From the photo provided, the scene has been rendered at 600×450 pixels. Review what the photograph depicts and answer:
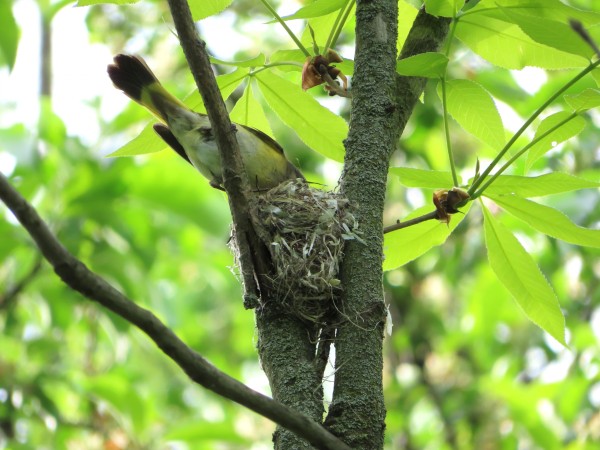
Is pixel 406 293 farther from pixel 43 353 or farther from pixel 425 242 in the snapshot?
pixel 425 242

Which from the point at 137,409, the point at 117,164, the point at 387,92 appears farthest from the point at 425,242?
the point at 137,409

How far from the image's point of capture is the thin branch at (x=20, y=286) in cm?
409

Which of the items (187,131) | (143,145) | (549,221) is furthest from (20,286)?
(549,221)

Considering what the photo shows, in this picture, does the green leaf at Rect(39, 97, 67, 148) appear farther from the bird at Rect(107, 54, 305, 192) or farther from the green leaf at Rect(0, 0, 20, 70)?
the green leaf at Rect(0, 0, 20, 70)

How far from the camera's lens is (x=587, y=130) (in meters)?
4.38

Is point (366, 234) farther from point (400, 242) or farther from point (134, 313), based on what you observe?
point (134, 313)

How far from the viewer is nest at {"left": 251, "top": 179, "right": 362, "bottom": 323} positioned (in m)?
2.18

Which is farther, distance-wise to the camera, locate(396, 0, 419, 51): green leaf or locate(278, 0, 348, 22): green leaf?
locate(396, 0, 419, 51): green leaf

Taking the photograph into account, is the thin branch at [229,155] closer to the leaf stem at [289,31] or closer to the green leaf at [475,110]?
the leaf stem at [289,31]

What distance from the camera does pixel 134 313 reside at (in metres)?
1.28

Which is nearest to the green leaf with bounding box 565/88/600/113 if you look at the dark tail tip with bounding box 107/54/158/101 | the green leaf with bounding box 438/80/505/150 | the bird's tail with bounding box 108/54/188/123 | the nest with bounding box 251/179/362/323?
the green leaf with bounding box 438/80/505/150

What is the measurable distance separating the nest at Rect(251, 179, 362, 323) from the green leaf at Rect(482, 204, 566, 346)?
0.46m

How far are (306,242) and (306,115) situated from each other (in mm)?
449

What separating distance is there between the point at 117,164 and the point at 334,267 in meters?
2.05
